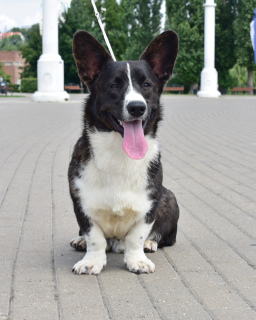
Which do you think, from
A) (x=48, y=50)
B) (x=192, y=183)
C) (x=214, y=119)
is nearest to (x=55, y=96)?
(x=48, y=50)

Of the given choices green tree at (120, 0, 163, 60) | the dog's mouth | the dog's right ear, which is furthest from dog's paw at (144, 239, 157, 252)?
green tree at (120, 0, 163, 60)

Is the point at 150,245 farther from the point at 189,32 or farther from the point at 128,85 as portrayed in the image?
the point at 189,32

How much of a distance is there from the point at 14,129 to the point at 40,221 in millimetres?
8731

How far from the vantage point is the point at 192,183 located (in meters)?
7.31

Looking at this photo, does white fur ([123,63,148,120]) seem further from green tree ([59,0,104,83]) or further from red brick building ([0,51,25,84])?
red brick building ([0,51,25,84])

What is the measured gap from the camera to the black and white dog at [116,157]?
12.6 feet

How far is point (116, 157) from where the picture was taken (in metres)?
3.96

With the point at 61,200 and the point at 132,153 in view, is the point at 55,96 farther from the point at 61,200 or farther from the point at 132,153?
the point at 132,153

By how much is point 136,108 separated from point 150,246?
1186mm

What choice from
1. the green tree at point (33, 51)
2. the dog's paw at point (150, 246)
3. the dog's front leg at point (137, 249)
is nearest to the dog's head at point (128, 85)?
the dog's front leg at point (137, 249)

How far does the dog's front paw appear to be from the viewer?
155 inches

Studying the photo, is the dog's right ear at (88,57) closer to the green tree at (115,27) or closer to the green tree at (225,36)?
the green tree at (225,36)

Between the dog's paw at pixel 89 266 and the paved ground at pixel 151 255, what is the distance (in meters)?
0.05

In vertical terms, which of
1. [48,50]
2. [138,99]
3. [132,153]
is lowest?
[132,153]
